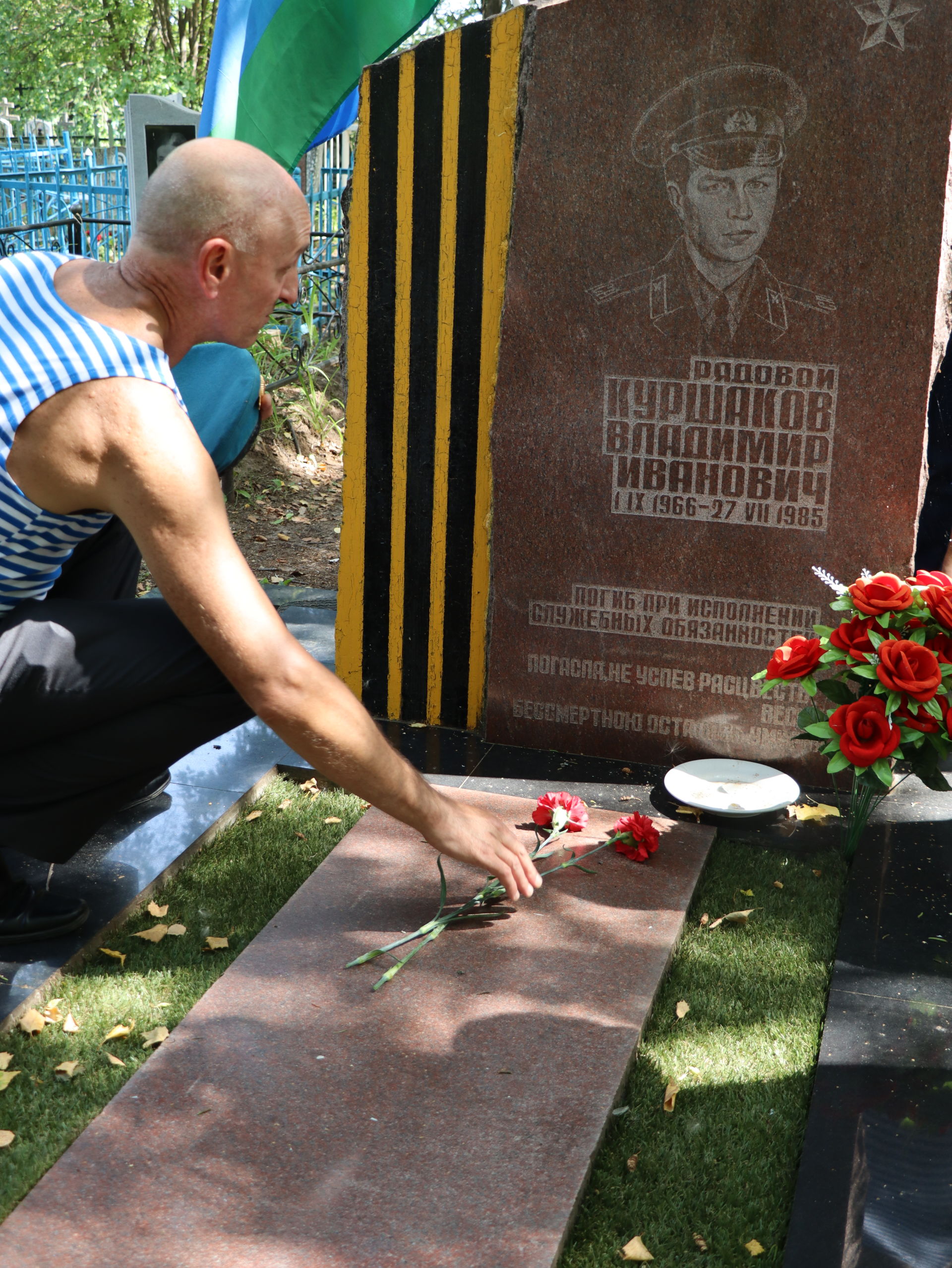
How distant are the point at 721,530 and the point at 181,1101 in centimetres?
217

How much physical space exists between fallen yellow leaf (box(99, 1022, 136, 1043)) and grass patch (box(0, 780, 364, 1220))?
1 cm

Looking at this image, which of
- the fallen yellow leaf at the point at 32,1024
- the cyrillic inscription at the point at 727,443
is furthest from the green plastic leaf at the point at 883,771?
the fallen yellow leaf at the point at 32,1024

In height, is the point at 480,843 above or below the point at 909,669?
below

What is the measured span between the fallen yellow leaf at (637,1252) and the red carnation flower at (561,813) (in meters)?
1.22

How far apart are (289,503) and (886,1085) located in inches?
226

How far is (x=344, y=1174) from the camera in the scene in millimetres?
1938

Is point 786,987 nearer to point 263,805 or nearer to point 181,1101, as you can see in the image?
point 181,1101

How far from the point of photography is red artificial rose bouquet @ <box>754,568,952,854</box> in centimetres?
280

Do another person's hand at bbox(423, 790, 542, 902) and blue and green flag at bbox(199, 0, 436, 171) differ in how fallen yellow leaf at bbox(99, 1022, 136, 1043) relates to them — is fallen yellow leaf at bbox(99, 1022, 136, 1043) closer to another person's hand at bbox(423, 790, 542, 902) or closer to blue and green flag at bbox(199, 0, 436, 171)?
another person's hand at bbox(423, 790, 542, 902)

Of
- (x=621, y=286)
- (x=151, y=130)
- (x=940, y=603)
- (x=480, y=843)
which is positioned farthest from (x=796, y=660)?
(x=151, y=130)

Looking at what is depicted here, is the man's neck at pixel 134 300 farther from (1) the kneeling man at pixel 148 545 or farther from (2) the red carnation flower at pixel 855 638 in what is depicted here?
(2) the red carnation flower at pixel 855 638

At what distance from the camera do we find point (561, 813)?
10.0ft

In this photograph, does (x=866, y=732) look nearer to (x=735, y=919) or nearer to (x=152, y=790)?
(x=735, y=919)

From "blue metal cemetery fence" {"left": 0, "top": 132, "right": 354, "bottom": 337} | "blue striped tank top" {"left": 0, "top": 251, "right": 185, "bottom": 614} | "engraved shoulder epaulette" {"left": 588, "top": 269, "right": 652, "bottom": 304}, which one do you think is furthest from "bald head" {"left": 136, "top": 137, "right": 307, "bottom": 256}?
"blue metal cemetery fence" {"left": 0, "top": 132, "right": 354, "bottom": 337}
